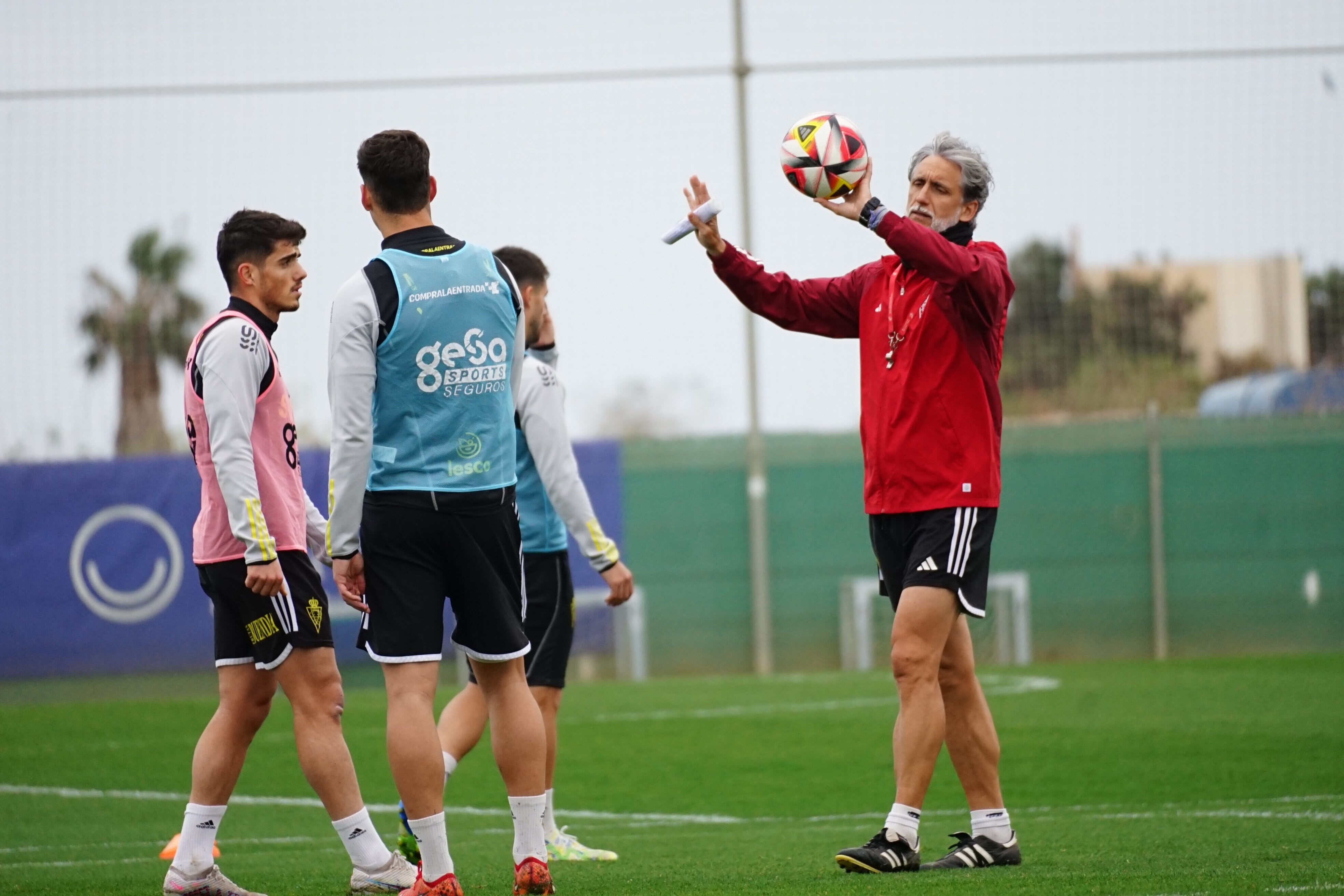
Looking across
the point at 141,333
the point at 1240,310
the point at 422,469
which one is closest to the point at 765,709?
the point at 422,469

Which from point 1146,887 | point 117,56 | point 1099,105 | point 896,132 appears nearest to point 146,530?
point 117,56

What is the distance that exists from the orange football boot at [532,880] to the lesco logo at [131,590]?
34.3 feet

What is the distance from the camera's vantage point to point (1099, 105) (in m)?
16.7

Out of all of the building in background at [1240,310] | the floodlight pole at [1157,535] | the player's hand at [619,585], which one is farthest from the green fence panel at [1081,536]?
the player's hand at [619,585]

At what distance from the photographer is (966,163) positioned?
520 centimetres

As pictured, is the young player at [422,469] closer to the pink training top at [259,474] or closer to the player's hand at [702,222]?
the pink training top at [259,474]

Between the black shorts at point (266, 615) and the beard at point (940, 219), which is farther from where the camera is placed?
the beard at point (940, 219)

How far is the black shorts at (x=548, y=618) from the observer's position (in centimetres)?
617

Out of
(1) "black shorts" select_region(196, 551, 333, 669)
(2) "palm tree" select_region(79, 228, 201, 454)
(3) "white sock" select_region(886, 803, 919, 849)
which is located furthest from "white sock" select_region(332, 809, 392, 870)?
(2) "palm tree" select_region(79, 228, 201, 454)

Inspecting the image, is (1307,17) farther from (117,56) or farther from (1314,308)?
(117,56)

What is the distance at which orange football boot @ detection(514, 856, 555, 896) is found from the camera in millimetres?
4516

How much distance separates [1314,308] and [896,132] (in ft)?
15.1

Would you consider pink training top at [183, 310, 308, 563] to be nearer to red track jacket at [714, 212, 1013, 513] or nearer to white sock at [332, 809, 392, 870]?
white sock at [332, 809, 392, 870]

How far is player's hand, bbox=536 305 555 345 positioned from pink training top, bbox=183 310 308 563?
4.54 feet
